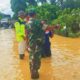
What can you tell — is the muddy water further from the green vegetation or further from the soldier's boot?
the green vegetation

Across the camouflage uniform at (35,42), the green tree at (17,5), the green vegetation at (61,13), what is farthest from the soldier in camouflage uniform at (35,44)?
the green tree at (17,5)

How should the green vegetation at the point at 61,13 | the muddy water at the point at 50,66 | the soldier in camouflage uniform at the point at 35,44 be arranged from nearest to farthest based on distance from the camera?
the soldier in camouflage uniform at the point at 35,44 → the muddy water at the point at 50,66 → the green vegetation at the point at 61,13

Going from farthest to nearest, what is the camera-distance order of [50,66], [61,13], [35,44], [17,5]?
[17,5], [61,13], [50,66], [35,44]

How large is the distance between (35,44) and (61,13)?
21.6 m

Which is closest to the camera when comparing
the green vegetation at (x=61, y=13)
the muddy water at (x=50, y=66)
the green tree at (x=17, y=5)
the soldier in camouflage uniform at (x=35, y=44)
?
the soldier in camouflage uniform at (x=35, y=44)

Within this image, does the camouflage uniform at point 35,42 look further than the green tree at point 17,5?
No

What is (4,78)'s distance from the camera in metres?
9.15

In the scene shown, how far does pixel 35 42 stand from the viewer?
8852 millimetres

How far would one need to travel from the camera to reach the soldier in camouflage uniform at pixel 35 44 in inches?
346

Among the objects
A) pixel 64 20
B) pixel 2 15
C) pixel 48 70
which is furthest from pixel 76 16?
pixel 2 15

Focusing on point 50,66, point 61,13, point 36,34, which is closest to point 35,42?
point 36,34

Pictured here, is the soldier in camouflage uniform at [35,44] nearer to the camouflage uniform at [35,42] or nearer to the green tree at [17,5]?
the camouflage uniform at [35,42]

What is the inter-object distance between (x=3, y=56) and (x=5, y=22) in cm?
2870

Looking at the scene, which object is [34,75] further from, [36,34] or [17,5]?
[17,5]
